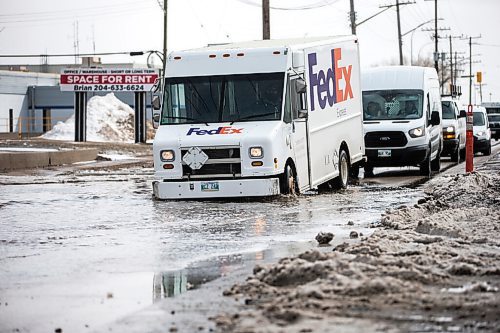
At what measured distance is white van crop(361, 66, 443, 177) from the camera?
89.2 ft

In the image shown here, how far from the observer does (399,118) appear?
91.0 ft

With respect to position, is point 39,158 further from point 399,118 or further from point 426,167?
point 426,167

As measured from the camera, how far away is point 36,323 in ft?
26.6

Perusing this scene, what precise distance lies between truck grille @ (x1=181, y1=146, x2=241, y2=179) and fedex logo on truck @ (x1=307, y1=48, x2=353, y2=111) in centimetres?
245

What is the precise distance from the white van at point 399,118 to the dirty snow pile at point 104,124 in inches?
1490

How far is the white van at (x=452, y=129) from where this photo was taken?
116ft

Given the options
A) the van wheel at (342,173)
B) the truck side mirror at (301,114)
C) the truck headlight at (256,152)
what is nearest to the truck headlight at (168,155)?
the truck headlight at (256,152)

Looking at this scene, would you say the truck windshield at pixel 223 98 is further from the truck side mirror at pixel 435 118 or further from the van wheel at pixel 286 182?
the truck side mirror at pixel 435 118

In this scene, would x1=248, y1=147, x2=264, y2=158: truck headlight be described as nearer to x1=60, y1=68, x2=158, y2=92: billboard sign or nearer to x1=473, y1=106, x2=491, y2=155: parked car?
x1=473, y1=106, x2=491, y2=155: parked car

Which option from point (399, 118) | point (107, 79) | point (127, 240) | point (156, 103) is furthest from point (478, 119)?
point (127, 240)

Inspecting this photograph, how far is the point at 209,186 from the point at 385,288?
415 inches

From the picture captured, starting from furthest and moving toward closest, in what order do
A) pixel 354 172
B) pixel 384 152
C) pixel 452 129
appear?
1. pixel 452 129
2. pixel 384 152
3. pixel 354 172

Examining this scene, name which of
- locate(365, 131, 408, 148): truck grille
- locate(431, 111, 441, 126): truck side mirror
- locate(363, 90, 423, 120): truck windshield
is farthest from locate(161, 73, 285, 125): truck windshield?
locate(431, 111, 441, 126): truck side mirror

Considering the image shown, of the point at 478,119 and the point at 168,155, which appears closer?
the point at 168,155
